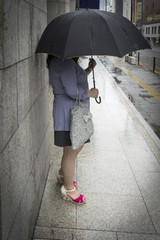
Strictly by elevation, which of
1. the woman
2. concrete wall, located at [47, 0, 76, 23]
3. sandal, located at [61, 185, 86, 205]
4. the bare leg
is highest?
concrete wall, located at [47, 0, 76, 23]

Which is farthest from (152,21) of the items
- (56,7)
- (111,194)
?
(111,194)

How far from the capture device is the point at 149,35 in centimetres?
8444

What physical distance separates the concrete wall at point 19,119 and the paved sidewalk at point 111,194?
1.17 feet

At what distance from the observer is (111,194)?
3.77m

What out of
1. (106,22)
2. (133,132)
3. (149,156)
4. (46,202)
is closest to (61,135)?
(46,202)

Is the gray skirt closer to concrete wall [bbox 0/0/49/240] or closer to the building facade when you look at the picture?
concrete wall [bbox 0/0/49/240]

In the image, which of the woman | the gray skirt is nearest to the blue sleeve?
the woman

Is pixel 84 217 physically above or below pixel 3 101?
below

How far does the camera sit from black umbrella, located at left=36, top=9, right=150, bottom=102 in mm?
2541

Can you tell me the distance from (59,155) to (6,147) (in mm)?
3274

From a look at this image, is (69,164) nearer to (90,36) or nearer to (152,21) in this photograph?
(90,36)

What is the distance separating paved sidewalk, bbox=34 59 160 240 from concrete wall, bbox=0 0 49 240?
36cm

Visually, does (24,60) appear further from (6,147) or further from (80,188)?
(80,188)

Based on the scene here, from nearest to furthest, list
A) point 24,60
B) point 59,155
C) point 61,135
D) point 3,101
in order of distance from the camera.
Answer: point 3,101 < point 24,60 < point 61,135 < point 59,155
